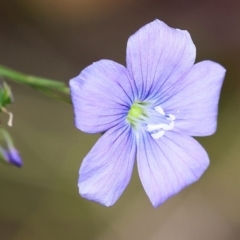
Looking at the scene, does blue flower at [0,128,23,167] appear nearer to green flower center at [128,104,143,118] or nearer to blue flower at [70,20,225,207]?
blue flower at [70,20,225,207]

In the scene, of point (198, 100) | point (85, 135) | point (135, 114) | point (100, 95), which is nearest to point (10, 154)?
point (100, 95)

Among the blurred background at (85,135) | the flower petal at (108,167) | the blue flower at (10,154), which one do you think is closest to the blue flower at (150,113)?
the flower petal at (108,167)

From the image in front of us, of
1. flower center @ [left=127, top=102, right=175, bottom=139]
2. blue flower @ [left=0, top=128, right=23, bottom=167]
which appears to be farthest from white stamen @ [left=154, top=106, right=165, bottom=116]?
blue flower @ [left=0, top=128, right=23, bottom=167]

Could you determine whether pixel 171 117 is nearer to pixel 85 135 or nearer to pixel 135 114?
pixel 135 114

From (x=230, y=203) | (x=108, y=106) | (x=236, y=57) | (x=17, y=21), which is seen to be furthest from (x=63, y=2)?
(x=108, y=106)

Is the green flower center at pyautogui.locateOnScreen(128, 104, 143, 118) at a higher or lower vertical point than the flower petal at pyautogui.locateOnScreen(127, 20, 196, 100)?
lower

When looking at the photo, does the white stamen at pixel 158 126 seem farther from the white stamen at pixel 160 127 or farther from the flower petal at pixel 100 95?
the flower petal at pixel 100 95

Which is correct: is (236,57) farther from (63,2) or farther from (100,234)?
(100,234)
